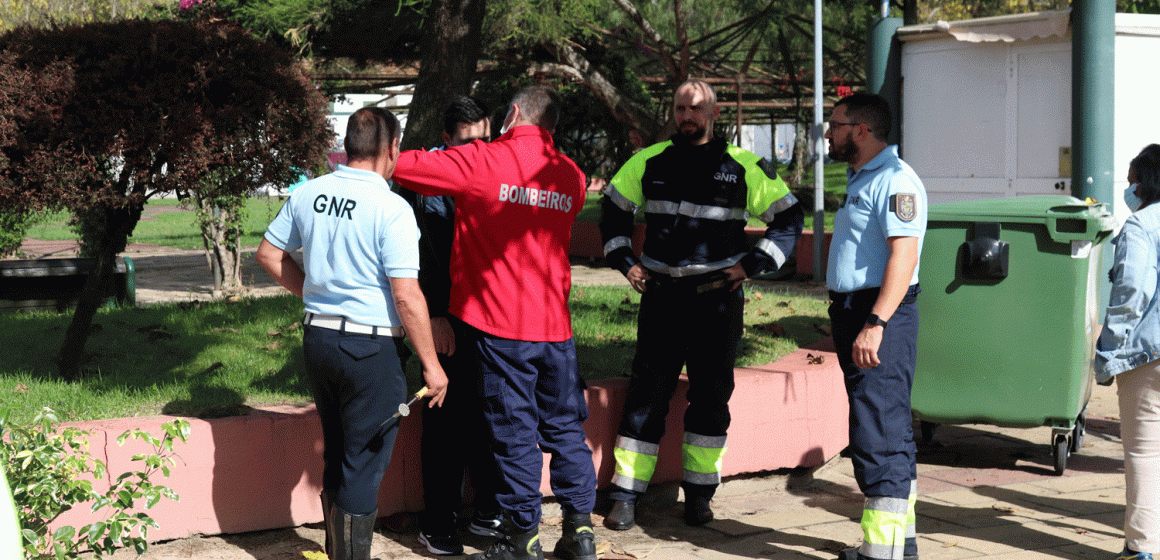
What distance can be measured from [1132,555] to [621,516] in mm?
2001

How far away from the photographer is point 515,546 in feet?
13.3

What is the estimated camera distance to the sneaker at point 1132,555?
4008 millimetres

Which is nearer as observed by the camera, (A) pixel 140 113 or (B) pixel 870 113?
(B) pixel 870 113

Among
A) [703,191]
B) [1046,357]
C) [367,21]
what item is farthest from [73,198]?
[367,21]

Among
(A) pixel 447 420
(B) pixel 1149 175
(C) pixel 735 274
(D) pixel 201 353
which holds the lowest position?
(A) pixel 447 420

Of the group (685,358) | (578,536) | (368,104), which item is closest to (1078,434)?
(685,358)

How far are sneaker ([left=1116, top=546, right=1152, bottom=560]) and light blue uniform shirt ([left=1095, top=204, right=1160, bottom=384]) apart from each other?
26.4 inches

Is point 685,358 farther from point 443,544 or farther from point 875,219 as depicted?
point 443,544

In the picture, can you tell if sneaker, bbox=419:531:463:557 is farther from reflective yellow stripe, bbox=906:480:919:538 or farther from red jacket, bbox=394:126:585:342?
reflective yellow stripe, bbox=906:480:919:538

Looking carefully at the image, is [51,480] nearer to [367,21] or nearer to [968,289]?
Result: [968,289]

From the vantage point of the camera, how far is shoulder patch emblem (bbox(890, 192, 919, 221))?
3.93 meters

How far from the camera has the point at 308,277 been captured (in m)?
3.68

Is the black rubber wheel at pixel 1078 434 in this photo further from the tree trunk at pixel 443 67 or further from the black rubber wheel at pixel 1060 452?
the tree trunk at pixel 443 67

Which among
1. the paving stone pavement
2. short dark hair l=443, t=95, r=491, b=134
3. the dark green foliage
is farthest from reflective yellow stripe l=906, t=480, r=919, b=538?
the dark green foliage
